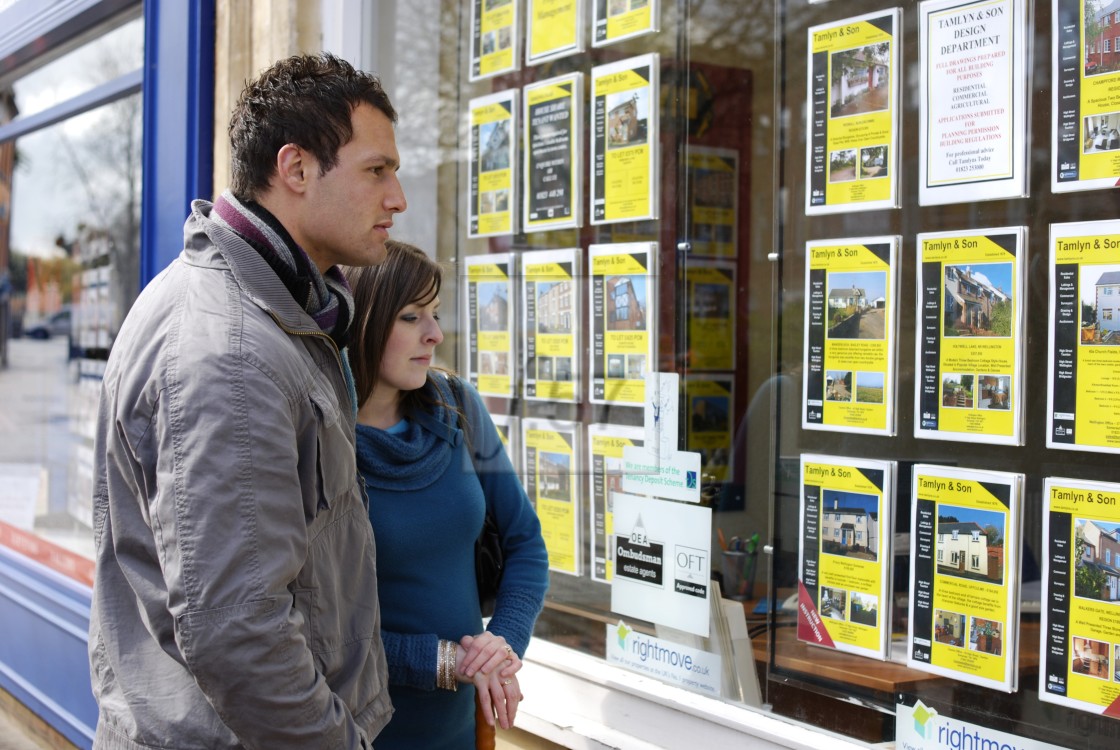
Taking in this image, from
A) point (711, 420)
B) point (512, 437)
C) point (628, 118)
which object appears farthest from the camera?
point (512, 437)

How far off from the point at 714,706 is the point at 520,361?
1290 mm

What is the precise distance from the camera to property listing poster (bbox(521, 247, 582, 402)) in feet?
11.3

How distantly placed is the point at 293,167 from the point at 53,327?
181 inches

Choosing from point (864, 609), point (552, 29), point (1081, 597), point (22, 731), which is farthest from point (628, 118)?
point (22, 731)

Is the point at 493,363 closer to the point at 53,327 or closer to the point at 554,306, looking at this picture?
the point at 554,306

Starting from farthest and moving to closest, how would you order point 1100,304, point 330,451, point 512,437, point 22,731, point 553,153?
1. point 22,731
2. point 512,437
3. point 553,153
4. point 1100,304
5. point 330,451

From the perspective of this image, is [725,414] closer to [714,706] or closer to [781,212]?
[781,212]

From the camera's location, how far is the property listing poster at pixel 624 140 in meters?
3.21

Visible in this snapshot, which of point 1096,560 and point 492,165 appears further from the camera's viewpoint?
point 492,165

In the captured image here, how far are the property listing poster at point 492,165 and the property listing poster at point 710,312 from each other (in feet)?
2.52

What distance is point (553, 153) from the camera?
3.50 m

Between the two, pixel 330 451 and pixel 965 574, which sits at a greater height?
pixel 330 451

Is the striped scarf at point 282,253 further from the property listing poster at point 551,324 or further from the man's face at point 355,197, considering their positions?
the property listing poster at point 551,324

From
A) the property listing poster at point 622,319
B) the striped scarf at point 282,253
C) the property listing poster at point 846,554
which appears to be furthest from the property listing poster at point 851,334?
the striped scarf at point 282,253
